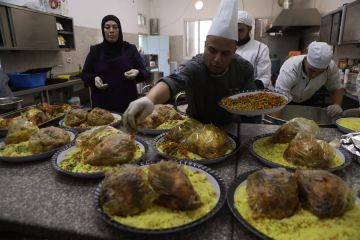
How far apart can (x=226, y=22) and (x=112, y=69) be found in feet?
5.81

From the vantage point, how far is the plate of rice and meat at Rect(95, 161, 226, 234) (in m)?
0.78

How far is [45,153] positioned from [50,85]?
2672 millimetres

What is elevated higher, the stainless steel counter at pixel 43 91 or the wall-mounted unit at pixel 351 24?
the wall-mounted unit at pixel 351 24

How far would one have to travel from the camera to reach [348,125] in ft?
5.32

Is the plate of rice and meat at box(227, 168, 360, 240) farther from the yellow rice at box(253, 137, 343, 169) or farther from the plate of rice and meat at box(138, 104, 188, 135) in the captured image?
the plate of rice and meat at box(138, 104, 188, 135)

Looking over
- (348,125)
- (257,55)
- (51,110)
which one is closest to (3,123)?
(51,110)

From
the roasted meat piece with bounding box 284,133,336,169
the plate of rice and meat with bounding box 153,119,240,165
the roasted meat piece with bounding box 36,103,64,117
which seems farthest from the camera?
the roasted meat piece with bounding box 36,103,64,117

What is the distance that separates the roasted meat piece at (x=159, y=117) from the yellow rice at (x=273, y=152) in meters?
0.63

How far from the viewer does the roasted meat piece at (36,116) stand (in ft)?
5.61

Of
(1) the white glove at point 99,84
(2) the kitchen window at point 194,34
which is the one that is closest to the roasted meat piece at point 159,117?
(1) the white glove at point 99,84

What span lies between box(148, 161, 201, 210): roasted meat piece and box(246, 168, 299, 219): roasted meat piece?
185mm

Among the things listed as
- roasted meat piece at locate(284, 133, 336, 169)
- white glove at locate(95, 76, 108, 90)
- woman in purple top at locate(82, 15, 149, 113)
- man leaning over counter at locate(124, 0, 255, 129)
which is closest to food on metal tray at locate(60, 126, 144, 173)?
man leaning over counter at locate(124, 0, 255, 129)

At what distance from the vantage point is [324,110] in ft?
7.27

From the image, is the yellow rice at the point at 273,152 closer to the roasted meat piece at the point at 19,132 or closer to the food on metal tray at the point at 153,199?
Answer: the food on metal tray at the point at 153,199
